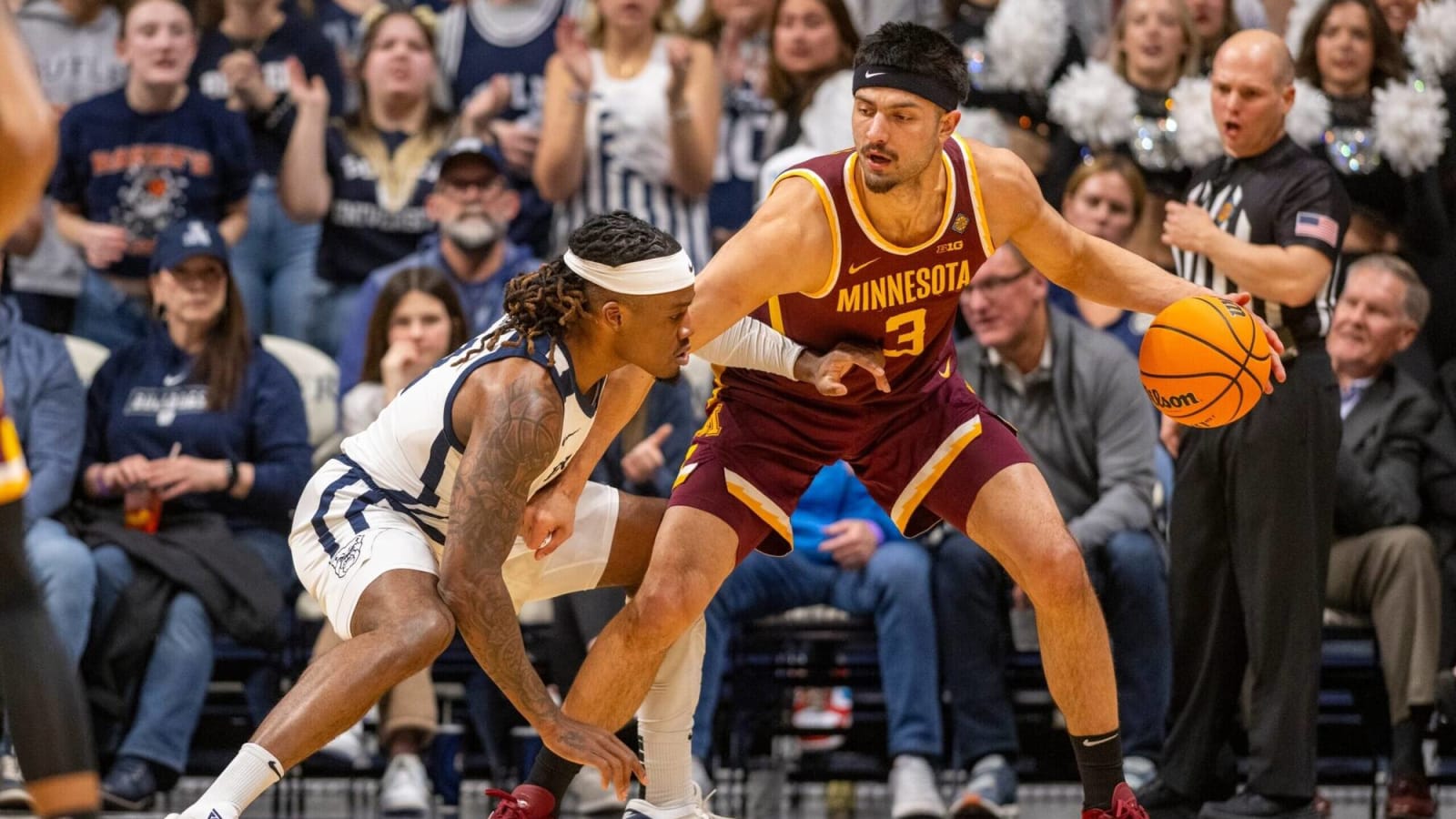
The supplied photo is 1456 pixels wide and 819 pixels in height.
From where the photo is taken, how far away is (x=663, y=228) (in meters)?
7.87

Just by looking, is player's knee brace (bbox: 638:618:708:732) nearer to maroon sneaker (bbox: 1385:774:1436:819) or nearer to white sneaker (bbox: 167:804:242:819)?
white sneaker (bbox: 167:804:242:819)

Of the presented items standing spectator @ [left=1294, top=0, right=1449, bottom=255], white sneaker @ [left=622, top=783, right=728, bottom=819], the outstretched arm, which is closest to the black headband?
white sneaker @ [left=622, top=783, right=728, bottom=819]

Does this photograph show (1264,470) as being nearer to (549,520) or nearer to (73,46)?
(549,520)

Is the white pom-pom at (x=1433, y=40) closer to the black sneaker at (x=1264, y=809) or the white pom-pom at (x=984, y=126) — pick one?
the white pom-pom at (x=984, y=126)

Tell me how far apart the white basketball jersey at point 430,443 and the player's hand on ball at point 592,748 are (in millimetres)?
685

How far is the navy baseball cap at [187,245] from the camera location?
7.30 meters

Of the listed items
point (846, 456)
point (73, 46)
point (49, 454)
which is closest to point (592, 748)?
point (846, 456)

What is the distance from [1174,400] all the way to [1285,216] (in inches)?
46.9

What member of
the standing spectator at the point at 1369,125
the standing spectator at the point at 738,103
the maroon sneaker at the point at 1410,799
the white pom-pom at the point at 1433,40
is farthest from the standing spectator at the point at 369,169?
the maroon sneaker at the point at 1410,799

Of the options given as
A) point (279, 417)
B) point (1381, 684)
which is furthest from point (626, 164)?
point (1381, 684)

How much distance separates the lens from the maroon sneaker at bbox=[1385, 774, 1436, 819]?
6492 mm

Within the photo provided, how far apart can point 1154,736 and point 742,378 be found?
223 cm

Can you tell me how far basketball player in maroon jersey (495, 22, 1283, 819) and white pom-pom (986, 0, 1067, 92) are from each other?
274 cm

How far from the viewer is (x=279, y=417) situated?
734cm
